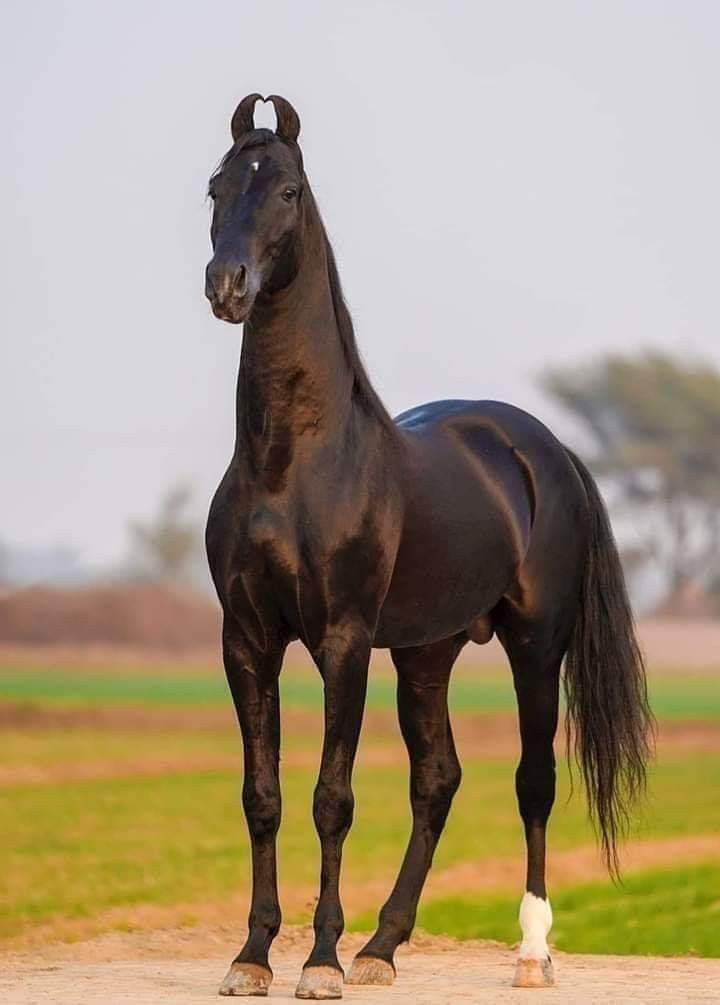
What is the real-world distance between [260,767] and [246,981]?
674 mm

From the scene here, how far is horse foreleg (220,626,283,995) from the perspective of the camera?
20.0 feet

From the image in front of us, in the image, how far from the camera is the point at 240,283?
5488mm

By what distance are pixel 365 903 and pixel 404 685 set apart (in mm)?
6135

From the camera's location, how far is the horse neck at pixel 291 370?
6023 mm

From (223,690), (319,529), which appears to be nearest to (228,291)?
(319,529)

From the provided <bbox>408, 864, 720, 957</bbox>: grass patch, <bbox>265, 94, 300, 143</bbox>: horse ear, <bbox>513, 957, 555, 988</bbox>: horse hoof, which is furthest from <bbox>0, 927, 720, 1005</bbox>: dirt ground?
<bbox>265, 94, 300, 143</bbox>: horse ear

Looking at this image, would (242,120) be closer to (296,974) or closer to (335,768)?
(335,768)

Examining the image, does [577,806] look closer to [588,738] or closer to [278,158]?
[588,738]

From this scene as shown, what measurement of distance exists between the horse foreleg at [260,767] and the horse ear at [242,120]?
1.62 m

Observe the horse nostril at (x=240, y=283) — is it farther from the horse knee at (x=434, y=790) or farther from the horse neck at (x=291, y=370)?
the horse knee at (x=434, y=790)

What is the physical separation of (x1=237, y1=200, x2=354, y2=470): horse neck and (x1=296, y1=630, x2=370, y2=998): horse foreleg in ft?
2.09

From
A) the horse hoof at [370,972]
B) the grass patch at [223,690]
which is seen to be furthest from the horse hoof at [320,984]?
the grass patch at [223,690]

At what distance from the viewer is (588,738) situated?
24.5 ft

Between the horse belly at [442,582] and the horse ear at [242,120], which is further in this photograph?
the horse belly at [442,582]
